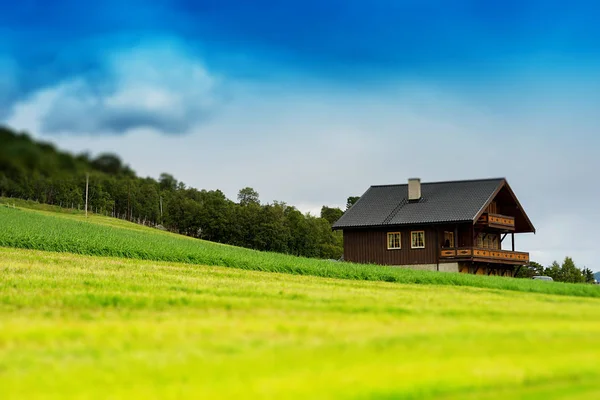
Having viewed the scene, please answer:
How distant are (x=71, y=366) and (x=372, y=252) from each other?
46.0 metres

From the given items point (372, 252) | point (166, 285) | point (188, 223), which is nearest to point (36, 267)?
point (166, 285)

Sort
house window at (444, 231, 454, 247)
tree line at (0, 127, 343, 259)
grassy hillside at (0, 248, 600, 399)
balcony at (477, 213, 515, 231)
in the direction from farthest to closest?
tree line at (0, 127, 343, 259) < house window at (444, 231, 454, 247) < balcony at (477, 213, 515, 231) < grassy hillside at (0, 248, 600, 399)

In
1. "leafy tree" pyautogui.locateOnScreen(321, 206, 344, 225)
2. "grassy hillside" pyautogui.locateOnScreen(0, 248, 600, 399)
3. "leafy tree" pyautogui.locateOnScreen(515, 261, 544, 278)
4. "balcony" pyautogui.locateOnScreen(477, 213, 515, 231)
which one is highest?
"leafy tree" pyautogui.locateOnScreen(321, 206, 344, 225)

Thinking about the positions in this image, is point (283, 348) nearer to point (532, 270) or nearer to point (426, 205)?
point (426, 205)

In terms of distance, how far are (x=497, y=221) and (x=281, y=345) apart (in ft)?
148

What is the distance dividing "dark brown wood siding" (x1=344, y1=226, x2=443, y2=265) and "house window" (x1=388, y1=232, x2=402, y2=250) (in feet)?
0.72

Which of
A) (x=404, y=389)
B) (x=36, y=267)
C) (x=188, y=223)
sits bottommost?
(x=404, y=389)

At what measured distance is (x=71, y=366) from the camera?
10172 millimetres

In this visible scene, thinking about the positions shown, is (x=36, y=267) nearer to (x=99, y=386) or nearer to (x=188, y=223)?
(x=99, y=386)

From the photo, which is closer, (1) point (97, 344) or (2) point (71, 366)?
(2) point (71, 366)

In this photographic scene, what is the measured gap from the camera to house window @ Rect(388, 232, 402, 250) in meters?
54.5

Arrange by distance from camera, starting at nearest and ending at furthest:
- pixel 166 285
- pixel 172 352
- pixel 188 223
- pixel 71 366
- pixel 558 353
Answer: pixel 71 366
pixel 172 352
pixel 558 353
pixel 166 285
pixel 188 223

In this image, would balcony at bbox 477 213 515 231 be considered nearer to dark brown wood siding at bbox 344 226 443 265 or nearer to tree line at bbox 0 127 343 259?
dark brown wood siding at bbox 344 226 443 265

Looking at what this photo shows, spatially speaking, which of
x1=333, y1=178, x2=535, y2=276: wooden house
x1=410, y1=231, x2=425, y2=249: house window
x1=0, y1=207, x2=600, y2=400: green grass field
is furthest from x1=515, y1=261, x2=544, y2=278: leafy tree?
x1=0, y1=207, x2=600, y2=400: green grass field
